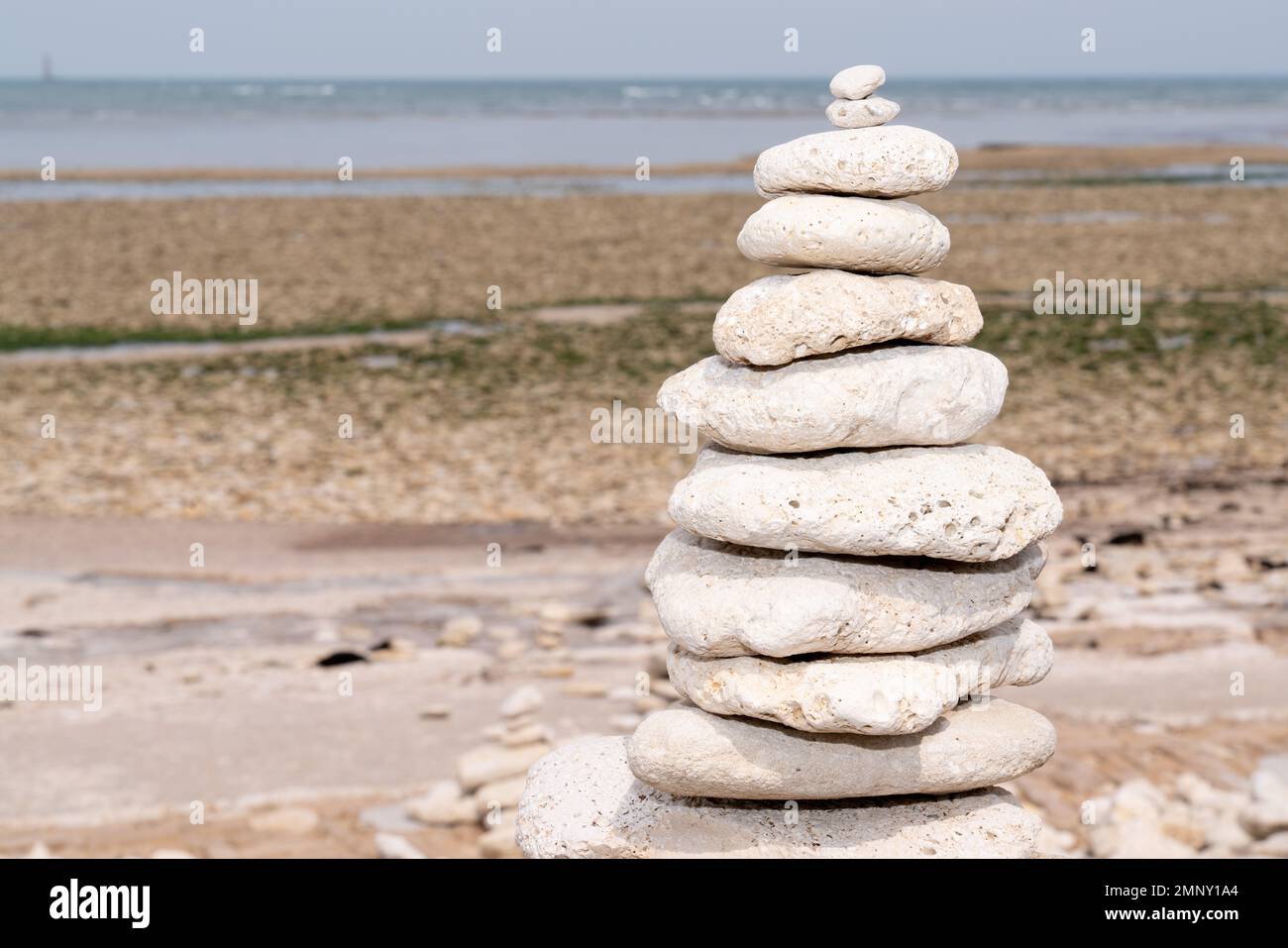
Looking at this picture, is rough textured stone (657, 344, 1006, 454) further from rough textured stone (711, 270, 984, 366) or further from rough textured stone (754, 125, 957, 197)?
rough textured stone (754, 125, 957, 197)

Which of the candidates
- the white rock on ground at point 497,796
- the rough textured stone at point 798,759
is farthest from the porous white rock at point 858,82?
the white rock on ground at point 497,796

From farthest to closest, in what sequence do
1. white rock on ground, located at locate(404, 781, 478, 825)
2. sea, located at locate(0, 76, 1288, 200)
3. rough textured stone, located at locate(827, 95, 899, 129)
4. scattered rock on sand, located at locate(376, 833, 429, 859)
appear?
1. sea, located at locate(0, 76, 1288, 200)
2. white rock on ground, located at locate(404, 781, 478, 825)
3. scattered rock on sand, located at locate(376, 833, 429, 859)
4. rough textured stone, located at locate(827, 95, 899, 129)

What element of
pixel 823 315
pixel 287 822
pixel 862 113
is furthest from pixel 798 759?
pixel 287 822

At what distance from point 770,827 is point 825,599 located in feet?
Answer: 4.14

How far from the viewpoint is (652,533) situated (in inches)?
572

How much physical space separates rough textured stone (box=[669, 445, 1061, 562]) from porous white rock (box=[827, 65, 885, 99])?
5.26ft

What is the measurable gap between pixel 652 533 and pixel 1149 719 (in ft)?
18.9

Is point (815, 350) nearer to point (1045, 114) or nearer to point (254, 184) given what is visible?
point (254, 184)

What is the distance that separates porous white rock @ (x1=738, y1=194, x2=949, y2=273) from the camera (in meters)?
6.14

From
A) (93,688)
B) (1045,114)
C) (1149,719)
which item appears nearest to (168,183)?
(93,688)

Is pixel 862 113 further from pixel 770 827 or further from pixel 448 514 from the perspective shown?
pixel 448 514

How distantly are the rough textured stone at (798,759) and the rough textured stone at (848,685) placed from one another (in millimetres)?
123

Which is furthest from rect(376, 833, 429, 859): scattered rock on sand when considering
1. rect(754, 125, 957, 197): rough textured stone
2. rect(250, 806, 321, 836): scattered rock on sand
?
rect(754, 125, 957, 197): rough textured stone

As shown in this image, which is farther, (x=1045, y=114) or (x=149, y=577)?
(x=1045, y=114)
